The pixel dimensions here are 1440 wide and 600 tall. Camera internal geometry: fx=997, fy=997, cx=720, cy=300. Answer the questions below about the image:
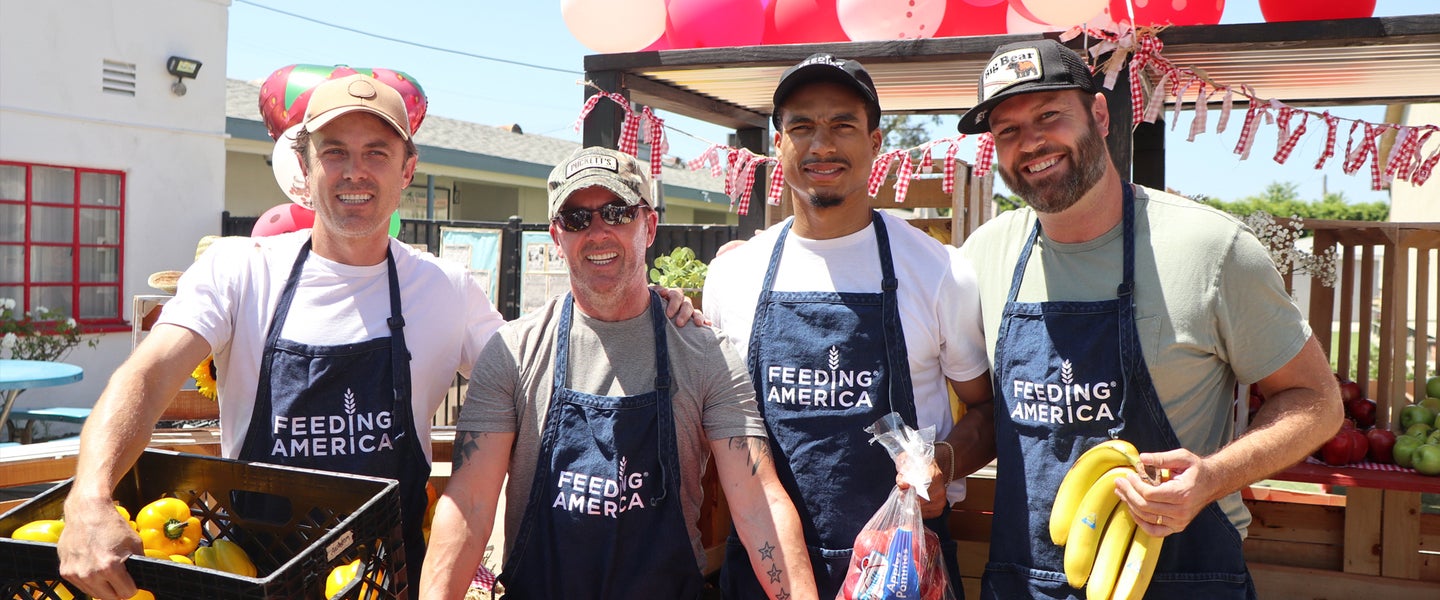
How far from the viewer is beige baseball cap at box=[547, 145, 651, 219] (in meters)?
2.23

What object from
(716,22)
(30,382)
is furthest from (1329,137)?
(30,382)

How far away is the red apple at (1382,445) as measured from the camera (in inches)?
158

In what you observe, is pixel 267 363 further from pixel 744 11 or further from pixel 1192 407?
pixel 744 11

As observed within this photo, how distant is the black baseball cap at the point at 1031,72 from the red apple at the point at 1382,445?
→ 268 centimetres

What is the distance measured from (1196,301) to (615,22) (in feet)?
11.2

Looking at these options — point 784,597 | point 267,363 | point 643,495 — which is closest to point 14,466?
point 267,363

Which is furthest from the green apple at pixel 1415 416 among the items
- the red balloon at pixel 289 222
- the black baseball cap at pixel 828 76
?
the red balloon at pixel 289 222

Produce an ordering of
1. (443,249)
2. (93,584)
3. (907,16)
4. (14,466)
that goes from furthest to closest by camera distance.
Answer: (443,249) < (907,16) < (14,466) < (93,584)

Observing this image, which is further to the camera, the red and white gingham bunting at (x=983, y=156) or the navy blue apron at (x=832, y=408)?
the red and white gingham bunting at (x=983, y=156)

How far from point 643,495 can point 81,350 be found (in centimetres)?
1024

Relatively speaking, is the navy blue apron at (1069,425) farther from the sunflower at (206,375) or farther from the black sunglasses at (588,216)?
the sunflower at (206,375)

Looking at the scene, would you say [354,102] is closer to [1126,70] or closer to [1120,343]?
[1120,343]

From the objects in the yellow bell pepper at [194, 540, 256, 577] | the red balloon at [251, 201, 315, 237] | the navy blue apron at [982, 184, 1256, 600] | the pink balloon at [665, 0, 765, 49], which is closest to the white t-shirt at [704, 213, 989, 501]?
the navy blue apron at [982, 184, 1256, 600]

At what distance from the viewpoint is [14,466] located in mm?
2908
